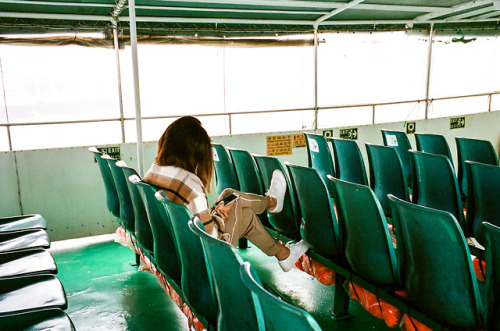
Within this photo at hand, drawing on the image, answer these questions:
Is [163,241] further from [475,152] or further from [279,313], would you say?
[475,152]

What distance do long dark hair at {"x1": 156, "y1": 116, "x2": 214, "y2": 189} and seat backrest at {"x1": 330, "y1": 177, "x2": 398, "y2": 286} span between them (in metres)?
0.72

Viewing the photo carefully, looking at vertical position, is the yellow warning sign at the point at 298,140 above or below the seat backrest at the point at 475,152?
below

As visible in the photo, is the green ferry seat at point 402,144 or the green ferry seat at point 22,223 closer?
the green ferry seat at point 22,223

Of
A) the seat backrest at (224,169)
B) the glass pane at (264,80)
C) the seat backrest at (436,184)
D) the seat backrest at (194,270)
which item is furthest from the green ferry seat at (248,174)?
the glass pane at (264,80)

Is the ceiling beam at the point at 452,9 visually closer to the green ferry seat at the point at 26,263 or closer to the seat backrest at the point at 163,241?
the seat backrest at the point at 163,241

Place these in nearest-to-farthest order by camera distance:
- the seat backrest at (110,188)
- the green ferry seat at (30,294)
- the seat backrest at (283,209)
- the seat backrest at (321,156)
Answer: the green ferry seat at (30,294)
the seat backrest at (283,209)
the seat backrest at (110,188)
the seat backrest at (321,156)

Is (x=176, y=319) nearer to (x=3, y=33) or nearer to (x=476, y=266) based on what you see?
(x=476, y=266)

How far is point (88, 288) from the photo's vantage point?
2973mm

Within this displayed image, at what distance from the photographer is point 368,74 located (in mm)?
20266

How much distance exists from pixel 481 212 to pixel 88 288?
278 cm

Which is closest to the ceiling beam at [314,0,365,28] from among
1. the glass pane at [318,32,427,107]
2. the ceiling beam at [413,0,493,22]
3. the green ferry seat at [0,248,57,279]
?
the ceiling beam at [413,0,493,22]

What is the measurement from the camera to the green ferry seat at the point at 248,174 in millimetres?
2928

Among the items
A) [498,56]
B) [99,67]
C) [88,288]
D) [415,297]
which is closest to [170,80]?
[99,67]

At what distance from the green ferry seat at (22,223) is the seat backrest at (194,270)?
1.49 m
